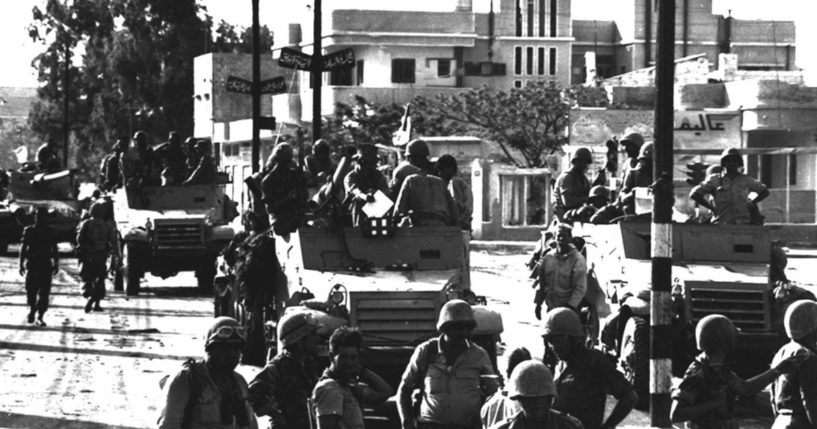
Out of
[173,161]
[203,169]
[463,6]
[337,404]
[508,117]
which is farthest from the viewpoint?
[463,6]

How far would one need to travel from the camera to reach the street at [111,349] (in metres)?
14.2

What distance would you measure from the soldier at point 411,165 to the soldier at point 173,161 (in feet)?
39.2

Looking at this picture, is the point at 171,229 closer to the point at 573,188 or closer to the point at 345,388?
the point at 573,188

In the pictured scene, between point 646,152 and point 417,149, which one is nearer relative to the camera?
point 417,149

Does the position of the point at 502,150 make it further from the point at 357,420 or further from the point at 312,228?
the point at 357,420

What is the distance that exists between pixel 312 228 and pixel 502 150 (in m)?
43.3

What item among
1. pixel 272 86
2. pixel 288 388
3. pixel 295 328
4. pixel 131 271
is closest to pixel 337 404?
pixel 288 388

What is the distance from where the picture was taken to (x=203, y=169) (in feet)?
90.7

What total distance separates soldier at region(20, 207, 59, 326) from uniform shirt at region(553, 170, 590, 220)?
6969mm

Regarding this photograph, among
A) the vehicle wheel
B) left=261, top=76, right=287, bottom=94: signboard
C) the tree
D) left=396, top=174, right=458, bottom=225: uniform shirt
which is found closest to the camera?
the vehicle wheel

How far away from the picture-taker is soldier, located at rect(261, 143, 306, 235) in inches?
638

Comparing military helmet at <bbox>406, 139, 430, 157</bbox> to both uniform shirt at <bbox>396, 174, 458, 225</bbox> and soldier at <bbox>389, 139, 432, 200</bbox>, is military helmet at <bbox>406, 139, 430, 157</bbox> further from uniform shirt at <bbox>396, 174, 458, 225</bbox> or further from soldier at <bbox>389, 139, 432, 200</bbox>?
uniform shirt at <bbox>396, 174, 458, 225</bbox>

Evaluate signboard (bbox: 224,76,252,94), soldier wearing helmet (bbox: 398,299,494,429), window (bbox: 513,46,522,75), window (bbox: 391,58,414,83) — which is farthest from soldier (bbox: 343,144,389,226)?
window (bbox: 513,46,522,75)

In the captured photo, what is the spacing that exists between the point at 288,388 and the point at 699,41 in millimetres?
66204
